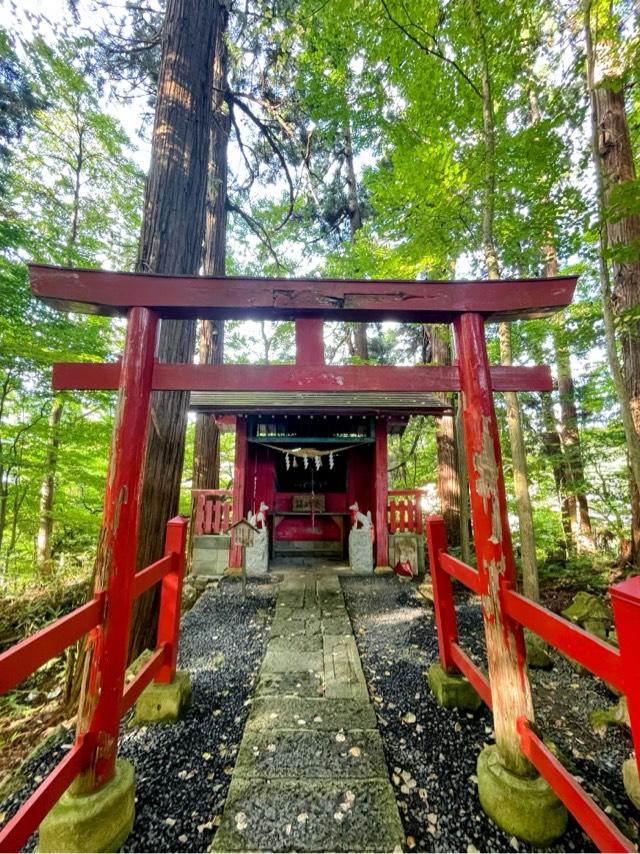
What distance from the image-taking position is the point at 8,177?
20.5ft

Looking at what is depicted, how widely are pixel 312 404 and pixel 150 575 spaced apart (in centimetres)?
364

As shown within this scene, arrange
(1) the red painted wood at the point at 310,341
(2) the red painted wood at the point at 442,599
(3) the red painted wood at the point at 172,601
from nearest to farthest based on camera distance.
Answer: (1) the red painted wood at the point at 310,341 → (3) the red painted wood at the point at 172,601 → (2) the red painted wood at the point at 442,599

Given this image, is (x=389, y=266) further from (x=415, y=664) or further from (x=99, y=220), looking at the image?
(x=99, y=220)

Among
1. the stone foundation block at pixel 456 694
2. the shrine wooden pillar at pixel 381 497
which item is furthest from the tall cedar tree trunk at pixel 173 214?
the shrine wooden pillar at pixel 381 497

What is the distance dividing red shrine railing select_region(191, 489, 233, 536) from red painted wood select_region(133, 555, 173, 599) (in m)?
3.79

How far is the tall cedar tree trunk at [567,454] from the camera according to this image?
6980 millimetres

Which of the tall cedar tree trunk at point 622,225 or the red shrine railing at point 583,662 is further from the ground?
the tall cedar tree trunk at point 622,225

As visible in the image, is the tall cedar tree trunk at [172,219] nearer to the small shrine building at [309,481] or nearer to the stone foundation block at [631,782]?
the small shrine building at [309,481]

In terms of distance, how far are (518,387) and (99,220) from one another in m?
11.6

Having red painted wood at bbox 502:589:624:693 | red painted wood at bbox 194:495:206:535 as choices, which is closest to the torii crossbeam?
red painted wood at bbox 502:589:624:693

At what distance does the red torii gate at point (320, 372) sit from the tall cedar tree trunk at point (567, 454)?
5488mm

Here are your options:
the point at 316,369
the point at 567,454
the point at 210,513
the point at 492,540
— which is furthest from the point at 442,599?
the point at 567,454

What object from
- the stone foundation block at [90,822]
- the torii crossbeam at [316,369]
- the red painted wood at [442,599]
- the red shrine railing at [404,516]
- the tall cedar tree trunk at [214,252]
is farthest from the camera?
the red shrine railing at [404,516]

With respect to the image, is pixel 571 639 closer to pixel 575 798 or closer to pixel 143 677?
pixel 575 798
